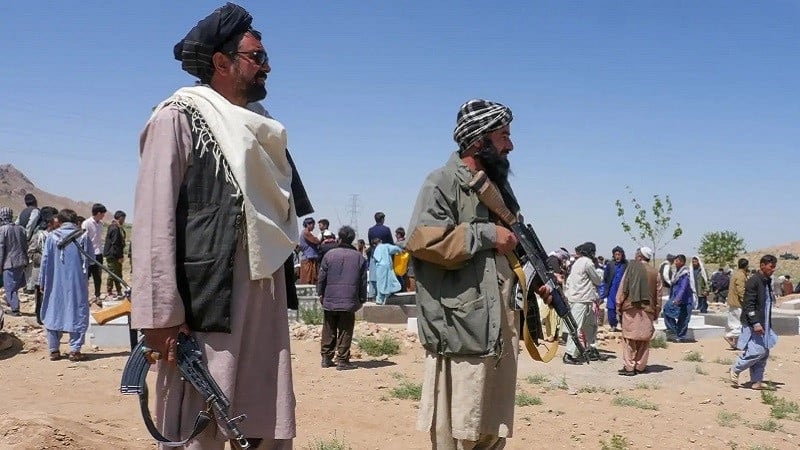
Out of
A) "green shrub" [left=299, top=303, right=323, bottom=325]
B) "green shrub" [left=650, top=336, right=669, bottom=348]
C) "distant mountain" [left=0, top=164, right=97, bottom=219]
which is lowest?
"green shrub" [left=650, top=336, right=669, bottom=348]

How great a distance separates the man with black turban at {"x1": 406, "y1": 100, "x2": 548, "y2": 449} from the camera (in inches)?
124

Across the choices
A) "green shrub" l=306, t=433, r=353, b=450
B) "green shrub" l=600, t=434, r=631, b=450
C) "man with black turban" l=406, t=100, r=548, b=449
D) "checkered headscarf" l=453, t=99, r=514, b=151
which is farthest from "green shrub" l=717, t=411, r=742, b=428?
"checkered headscarf" l=453, t=99, r=514, b=151

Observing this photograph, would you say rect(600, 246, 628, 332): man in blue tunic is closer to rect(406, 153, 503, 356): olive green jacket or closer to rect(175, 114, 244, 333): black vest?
rect(406, 153, 503, 356): olive green jacket

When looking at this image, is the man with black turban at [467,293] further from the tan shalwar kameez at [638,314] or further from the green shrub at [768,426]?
the tan shalwar kameez at [638,314]

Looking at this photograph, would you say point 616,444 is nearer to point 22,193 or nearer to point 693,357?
point 693,357

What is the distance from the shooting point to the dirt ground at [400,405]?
552 cm

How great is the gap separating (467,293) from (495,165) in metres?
0.66

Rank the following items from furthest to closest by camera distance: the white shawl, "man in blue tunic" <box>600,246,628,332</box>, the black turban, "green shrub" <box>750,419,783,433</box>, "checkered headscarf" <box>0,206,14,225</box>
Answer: "man in blue tunic" <box>600,246,628,332</box>
"checkered headscarf" <box>0,206,14,225</box>
"green shrub" <box>750,419,783,433</box>
the black turban
the white shawl

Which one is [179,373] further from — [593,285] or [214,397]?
[593,285]

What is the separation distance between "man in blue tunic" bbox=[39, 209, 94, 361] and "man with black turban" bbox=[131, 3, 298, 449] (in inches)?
280

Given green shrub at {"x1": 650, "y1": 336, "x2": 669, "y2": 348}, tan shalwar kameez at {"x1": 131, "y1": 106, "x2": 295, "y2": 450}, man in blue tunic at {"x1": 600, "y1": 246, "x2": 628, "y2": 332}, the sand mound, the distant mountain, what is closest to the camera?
tan shalwar kameez at {"x1": 131, "y1": 106, "x2": 295, "y2": 450}

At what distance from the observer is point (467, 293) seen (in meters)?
3.19

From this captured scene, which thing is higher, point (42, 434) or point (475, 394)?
point (475, 394)

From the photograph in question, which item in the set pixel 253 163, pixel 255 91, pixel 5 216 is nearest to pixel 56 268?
pixel 5 216
